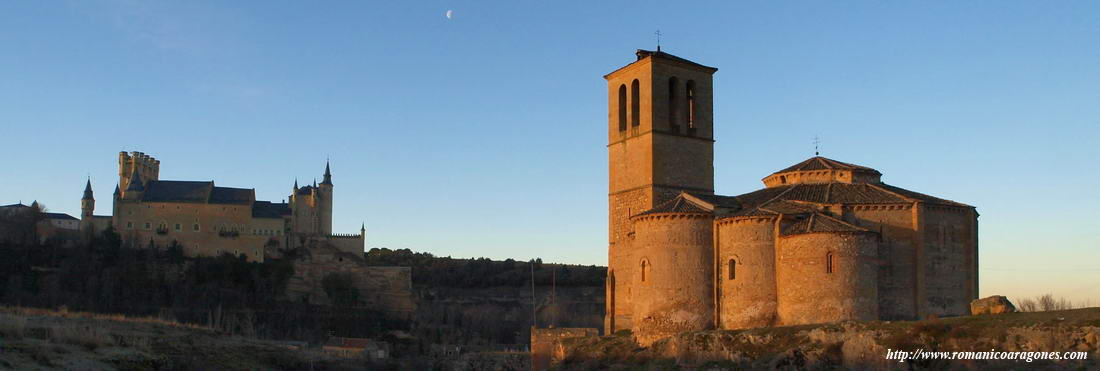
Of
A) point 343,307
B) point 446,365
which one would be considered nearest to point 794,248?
point 446,365

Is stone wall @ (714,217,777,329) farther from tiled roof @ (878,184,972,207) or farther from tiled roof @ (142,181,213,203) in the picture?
tiled roof @ (142,181,213,203)

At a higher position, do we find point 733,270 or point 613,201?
point 613,201

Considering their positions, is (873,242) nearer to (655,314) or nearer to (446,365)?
(655,314)

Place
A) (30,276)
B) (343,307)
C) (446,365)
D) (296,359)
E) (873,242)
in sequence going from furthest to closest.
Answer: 1. (343,307)
2. (30,276)
3. (446,365)
4. (296,359)
5. (873,242)

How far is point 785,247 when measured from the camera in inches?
1309

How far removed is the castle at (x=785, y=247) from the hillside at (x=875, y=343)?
4.58 ft

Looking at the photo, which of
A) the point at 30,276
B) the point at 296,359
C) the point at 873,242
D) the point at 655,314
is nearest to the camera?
the point at 873,242

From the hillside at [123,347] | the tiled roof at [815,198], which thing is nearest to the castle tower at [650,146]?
Answer: the tiled roof at [815,198]

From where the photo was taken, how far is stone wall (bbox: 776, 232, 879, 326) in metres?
32.0

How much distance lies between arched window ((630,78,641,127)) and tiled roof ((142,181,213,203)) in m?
53.1

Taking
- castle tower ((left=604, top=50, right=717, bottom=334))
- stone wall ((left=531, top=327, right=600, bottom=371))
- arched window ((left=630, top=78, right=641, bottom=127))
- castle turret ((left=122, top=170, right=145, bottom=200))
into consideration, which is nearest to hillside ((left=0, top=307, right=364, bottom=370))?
stone wall ((left=531, top=327, right=600, bottom=371))

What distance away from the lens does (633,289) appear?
36594 millimetres

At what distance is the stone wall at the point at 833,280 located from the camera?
105 ft

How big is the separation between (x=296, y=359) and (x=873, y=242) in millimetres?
23785
